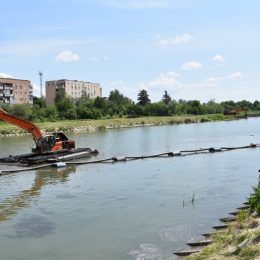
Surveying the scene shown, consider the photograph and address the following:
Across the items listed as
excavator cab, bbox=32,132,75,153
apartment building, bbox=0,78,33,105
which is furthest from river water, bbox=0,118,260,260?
apartment building, bbox=0,78,33,105

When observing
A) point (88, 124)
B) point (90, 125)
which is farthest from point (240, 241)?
point (88, 124)

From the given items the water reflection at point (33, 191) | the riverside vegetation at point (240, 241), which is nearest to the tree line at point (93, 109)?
the water reflection at point (33, 191)

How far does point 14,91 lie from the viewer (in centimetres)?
18762

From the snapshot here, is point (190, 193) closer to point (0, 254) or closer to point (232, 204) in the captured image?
point (232, 204)

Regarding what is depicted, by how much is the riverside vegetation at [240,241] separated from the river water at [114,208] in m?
1.36

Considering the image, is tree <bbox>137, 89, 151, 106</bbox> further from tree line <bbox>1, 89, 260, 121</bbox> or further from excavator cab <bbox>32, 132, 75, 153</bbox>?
excavator cab <bbox>32, 132, 75, 153</bbox>

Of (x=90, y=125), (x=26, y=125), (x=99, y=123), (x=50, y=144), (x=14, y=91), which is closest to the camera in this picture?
(x=26, y=125)

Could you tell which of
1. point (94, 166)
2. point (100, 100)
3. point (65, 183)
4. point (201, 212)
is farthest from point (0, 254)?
point (100, 100)

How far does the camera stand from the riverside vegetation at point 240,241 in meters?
11.3

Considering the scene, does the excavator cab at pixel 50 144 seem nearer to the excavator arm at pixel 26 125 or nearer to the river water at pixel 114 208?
the excavator arm at pixel 26 125

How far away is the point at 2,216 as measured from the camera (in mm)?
20812

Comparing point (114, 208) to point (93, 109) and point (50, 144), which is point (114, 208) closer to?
point (50, 144)

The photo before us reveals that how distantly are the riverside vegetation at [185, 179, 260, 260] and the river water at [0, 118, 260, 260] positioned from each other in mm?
1358

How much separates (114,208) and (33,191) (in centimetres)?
749
